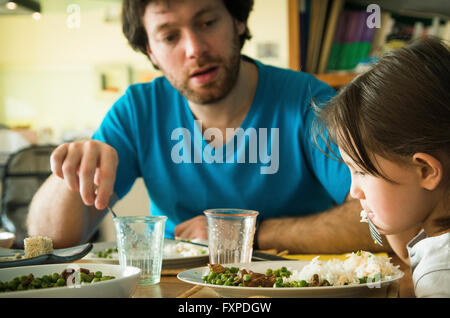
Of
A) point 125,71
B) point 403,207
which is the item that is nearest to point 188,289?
point 403,207

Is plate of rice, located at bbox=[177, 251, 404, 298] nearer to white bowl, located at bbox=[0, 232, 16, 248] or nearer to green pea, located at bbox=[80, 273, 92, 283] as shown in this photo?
green pea, located at bbox=[80, 273, 92, 283]

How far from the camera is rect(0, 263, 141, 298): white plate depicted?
1.45ft

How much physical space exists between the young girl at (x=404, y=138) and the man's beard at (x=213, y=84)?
22.7 inches

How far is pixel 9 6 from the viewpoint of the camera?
3.72 feet

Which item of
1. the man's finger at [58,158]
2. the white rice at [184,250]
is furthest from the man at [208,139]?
→ the man's finger at [58,158]

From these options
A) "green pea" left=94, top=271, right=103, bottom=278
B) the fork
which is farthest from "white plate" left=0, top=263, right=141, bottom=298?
the fork

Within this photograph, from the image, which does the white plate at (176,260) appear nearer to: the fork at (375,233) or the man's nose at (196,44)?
the fork at (375,233)

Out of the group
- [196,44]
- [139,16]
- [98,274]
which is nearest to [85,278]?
[98,274]

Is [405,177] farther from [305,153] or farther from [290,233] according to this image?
[305,153]

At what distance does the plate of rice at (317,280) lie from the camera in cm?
53

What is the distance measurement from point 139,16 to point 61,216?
56 cm

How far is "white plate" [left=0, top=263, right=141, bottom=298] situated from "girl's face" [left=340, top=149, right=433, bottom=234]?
12.1 inches

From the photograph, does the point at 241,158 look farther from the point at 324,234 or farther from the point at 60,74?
the point at 60,74

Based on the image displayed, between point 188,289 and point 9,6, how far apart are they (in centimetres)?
83
